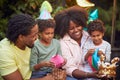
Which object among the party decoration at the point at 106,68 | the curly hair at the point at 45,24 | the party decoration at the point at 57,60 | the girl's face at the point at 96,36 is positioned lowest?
the party decoration at the point at 106,68

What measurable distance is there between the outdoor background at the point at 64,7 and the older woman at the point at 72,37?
2.85ft

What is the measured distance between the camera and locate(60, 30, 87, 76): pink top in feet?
13.1

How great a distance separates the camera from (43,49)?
150 inches

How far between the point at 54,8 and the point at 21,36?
1.81 metres

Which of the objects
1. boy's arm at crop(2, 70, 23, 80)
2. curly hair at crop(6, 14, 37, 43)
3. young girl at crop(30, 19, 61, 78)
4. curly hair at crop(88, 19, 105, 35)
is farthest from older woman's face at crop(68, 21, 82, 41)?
boy's arm at crop(2, 70, 23, 80)

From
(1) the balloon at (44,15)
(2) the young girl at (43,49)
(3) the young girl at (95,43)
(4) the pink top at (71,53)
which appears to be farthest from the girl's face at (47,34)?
(3) the young girl at (95,43)

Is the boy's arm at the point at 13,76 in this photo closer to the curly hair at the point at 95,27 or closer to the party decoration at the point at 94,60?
the party decoration at the point at 94,60

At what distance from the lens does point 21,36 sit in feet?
11.1

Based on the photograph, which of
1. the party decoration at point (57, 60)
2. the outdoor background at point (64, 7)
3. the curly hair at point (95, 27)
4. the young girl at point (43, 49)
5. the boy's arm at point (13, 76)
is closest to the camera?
the boy's arm at point (13, 76)

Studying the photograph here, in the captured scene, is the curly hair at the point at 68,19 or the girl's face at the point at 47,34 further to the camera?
the curly hair at the point at 68,19

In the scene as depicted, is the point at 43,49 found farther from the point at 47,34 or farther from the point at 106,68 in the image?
the point at 106,68

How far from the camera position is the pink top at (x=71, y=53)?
4.00 meters

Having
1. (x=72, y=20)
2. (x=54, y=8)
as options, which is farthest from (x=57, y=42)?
(x=54, y=8)

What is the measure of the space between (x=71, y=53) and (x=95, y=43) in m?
0.28
